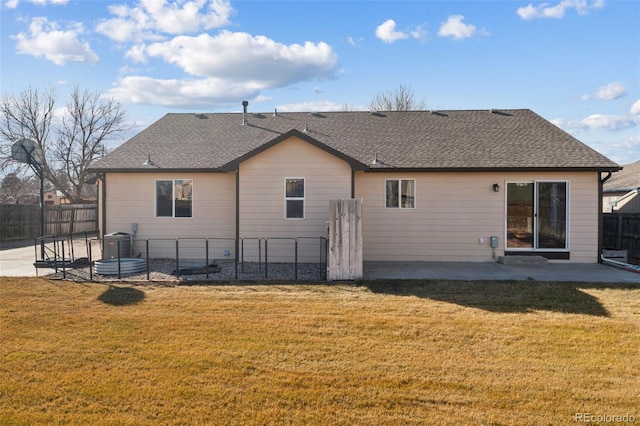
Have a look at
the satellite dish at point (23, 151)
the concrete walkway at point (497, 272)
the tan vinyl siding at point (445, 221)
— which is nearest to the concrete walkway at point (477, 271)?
the concrete walkway at point (497, 272)

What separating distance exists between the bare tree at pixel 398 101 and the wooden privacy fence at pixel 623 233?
787 inches

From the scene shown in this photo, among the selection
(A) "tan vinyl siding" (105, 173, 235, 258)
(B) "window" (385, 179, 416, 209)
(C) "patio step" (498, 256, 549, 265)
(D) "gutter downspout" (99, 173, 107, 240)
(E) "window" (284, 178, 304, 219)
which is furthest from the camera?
(D) "gutter downspout" (99, 173, 107, 240)

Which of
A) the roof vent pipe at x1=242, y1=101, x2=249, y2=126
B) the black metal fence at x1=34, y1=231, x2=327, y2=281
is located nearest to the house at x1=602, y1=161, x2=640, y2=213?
the black metal fence at x1=34, y1=231, x2=327, y2=281

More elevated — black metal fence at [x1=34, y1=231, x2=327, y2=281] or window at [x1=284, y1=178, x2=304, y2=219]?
window at [x1=284, y1=178, x2=304, y2=219]

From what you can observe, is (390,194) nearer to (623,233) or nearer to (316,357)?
(623,233)

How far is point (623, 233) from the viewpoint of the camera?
13.3 meters

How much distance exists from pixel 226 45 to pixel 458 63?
8.70 m

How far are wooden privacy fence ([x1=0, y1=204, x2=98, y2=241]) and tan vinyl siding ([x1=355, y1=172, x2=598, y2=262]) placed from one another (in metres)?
15.8

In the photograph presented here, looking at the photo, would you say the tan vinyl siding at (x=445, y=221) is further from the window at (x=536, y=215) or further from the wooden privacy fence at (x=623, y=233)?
the wooden privacy fence at (x=623, y=233)

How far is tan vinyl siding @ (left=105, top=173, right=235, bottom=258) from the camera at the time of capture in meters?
12.3

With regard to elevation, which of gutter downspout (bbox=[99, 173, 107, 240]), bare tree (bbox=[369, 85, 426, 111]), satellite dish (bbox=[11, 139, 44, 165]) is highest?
bare tree (bbox=[369, 85, 426, 111])

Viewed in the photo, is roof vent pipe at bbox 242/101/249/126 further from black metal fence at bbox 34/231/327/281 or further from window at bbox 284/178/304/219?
black metal fence at bbox 34/231/327/281

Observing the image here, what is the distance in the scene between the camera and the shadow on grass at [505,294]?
282 inches

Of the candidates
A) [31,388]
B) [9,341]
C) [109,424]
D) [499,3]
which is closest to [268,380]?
[109,424]
